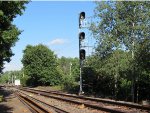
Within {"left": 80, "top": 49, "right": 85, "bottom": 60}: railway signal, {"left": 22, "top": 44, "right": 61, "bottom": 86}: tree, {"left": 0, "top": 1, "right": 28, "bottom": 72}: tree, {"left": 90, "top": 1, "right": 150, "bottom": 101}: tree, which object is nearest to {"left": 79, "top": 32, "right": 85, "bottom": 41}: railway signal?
{"left": 80, "top": 49, "right": 85, "bottom": 60}: railway signal

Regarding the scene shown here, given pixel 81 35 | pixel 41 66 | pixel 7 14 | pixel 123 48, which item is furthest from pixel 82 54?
pixel 41 66

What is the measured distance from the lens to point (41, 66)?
90.4 metres

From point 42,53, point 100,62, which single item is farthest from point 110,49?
point 42,53

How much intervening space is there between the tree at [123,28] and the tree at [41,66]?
169ft

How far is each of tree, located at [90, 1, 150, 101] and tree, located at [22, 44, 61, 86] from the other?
51.5 meters

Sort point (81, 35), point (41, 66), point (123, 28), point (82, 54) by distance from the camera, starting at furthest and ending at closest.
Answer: point (41, 66) → point (81, 35) → point (82, 54) → point (123, 28)

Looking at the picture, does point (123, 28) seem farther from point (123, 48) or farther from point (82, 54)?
point (82, 54)

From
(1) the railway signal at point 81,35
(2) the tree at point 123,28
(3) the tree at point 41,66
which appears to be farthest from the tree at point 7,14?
(3) the tree at point 41,66

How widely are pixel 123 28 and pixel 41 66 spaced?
58.4 m

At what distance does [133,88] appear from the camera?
109 feet

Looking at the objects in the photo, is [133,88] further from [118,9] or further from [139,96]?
[118,9]

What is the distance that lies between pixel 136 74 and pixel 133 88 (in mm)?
1788

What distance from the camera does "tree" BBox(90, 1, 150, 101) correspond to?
32375mm

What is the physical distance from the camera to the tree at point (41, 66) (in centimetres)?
8788
